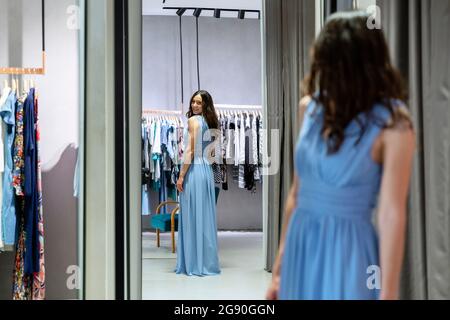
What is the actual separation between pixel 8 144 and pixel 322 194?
1954 mm

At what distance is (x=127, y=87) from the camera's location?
1.71m

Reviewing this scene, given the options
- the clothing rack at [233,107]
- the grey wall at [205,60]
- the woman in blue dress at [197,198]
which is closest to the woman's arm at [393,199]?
the woman in blue dress at [197,198]

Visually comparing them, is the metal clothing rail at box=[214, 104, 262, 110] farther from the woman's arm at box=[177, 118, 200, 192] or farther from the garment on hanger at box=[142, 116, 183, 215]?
the woman's arm at box=[177, 118, 200, 192]

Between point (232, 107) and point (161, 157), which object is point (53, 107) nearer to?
point (161, 157)

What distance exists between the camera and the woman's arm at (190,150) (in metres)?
3.42

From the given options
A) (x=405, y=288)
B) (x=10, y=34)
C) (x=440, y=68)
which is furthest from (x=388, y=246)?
(x=10, y=34)

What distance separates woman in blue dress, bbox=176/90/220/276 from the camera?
3416mm

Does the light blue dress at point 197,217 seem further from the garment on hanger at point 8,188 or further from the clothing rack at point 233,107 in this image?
the garment on hanger at point 8,188

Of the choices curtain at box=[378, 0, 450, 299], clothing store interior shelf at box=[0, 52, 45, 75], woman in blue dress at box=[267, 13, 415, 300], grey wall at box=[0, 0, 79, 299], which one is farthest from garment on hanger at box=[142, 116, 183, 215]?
woman in blue dress at box=[267, 13, 415, 300]

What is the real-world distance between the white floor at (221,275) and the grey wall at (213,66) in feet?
2.09

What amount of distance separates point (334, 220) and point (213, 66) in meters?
4.33

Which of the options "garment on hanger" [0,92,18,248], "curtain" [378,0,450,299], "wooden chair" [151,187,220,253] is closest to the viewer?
"curtain" [378,0,450,299]

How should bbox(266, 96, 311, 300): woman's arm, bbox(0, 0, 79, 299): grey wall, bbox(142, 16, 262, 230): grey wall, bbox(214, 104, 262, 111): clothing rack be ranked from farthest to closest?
bbox(142, 16, 262, 230): grey wall → bbox(214, 104, 262, 111): clothing rack → bbox(0, 0, 79, 299): grey wall → bbox(266, 96, 311, 300): woman's arm
